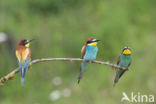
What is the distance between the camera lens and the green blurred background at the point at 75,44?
4070 mm

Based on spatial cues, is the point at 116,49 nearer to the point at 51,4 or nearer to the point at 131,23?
the point at 131,23

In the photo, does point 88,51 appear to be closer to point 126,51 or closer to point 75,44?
point 126,51

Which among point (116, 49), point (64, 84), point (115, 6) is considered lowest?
point (64, 84)

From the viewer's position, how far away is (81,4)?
17.2 feet

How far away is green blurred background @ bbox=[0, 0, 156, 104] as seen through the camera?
4.07 meters

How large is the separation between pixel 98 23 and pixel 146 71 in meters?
1.10

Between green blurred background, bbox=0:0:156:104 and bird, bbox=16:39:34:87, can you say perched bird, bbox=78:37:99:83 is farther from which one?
green blurred background, bbox=0:0:156:104

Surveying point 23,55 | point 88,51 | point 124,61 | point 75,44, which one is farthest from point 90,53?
point 75,44

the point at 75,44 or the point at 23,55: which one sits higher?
the point at 23,55

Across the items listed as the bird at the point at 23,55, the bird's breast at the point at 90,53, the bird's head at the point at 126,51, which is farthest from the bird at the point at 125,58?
the bird at the point at 23,55

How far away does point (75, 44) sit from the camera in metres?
4.64

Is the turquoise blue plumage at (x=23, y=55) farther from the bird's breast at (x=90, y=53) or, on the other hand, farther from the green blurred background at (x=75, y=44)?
the green blurred background at (x=75, y=44)

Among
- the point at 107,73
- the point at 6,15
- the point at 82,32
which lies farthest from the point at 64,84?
the point at 6,15

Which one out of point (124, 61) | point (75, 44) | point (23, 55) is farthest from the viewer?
point (75, 44)
